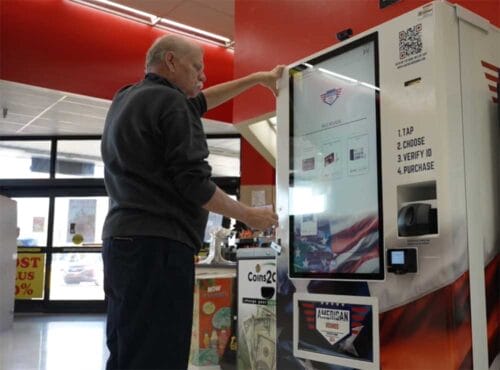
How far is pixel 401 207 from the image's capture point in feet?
5.41

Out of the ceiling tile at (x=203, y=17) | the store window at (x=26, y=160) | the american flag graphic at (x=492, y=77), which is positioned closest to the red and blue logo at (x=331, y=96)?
the american flag graphic at (x=492, y=77)

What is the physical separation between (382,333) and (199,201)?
72 centimetres

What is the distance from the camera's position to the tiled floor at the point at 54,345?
4102 mm

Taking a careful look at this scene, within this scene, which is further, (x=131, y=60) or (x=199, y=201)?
(x=131, y=60)

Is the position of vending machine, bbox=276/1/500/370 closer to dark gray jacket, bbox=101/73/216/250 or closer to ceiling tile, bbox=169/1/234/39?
dark gray jacket, bbox=101/73/216/250

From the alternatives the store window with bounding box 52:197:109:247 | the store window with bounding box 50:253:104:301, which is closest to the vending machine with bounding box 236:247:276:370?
the store window with bounding box 50:253:104:301

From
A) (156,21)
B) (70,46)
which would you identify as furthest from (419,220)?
(156,21)

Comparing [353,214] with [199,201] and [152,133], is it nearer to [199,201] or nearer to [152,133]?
[199,201]

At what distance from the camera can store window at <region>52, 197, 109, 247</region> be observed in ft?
29.8

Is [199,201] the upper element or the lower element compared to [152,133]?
lower

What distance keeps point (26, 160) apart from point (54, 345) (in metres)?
4.86

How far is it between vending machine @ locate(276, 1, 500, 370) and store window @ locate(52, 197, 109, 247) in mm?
7551

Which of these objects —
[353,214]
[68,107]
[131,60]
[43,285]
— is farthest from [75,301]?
[353,214]

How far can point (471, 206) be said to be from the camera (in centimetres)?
157
